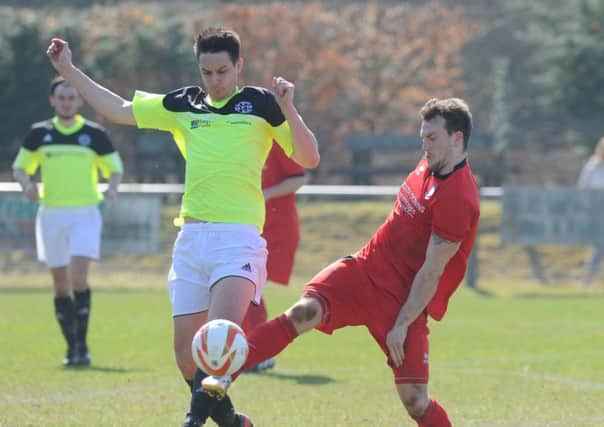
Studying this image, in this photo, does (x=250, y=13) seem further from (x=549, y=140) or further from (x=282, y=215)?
(x=282, y=215)

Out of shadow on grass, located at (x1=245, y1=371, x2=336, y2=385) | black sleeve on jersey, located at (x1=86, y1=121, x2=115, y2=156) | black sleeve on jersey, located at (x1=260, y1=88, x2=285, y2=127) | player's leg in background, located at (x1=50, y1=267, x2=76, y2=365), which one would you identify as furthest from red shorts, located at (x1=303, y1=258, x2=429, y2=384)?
black sleeve on jersey, located at (x1=86, y1=121, x2=115, y2=156)

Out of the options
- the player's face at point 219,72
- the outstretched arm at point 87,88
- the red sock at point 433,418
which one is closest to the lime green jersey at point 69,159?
the outstretched arm at point 87,88

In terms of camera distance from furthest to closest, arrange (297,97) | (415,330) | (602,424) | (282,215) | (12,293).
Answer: (297,97)
(12,293)
(282,215)
(602,424)
(415,330)

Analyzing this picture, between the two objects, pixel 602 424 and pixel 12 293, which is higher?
pixel 602 424

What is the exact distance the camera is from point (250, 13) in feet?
95.8

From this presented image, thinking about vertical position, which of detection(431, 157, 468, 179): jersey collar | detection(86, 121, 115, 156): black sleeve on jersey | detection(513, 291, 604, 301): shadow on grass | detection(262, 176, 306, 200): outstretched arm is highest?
detection(431, 157, 468, 179): jersey collar

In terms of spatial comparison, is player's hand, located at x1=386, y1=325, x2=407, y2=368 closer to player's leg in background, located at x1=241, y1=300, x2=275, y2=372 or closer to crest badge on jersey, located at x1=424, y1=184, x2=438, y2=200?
crest badge on jersey, located at x1=424, y1=184, x2=438, y2=200

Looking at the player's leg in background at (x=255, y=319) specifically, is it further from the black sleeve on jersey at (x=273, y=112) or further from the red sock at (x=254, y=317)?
the black sleeve on jersey at (x=273, y=112)

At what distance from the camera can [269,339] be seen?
618 cm

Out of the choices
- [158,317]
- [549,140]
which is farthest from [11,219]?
[549,140]

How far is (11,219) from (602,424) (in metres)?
12.4

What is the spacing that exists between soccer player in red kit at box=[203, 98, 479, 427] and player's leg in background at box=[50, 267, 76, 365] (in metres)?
4.30

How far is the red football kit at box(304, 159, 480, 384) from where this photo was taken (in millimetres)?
6316

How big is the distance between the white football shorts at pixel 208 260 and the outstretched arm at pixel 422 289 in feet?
2.53
